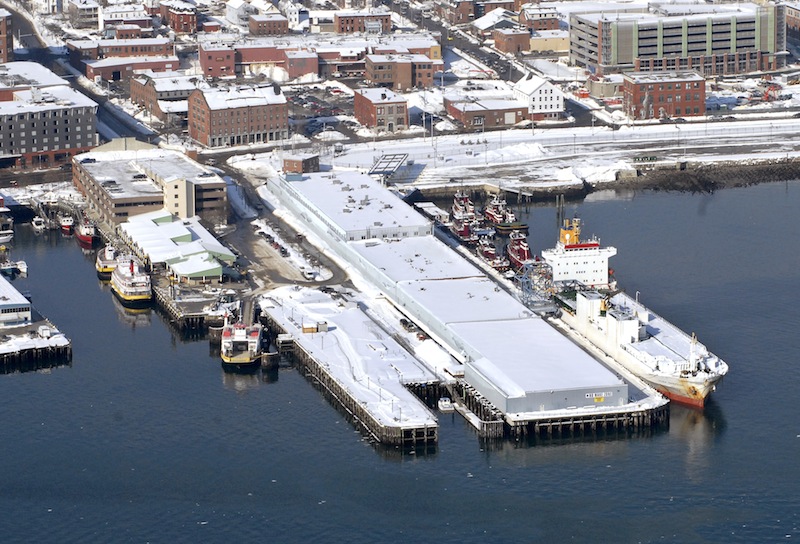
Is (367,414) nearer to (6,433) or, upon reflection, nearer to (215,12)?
(6,433)

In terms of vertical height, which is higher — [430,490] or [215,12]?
[215,12]

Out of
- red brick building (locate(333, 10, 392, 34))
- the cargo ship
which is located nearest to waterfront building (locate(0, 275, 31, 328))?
the cargo ship

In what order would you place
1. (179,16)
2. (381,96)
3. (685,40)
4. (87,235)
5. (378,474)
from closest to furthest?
(378,474)
(87,235)
(381,96)
(685,40)
(179,16)

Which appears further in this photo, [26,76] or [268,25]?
[268,25]

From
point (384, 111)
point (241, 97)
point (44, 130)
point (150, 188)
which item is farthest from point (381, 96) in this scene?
point (150, 188)

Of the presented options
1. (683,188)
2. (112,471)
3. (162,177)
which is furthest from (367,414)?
(683,188)

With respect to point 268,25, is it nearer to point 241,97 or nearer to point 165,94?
point 165,94

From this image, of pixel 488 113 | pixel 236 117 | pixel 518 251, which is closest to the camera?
pixel 518 251
